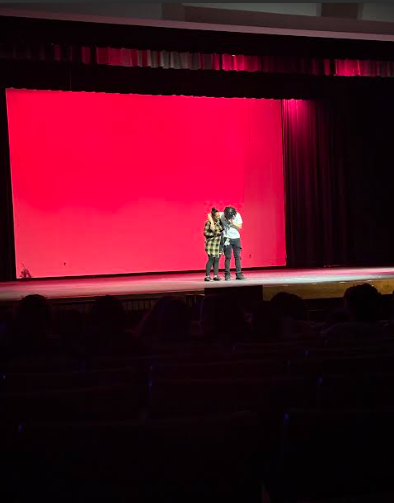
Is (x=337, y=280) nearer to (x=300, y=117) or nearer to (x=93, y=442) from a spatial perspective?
(x=300, y=117)

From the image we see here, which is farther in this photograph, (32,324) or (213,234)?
(213,234)

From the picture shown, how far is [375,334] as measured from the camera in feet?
10.5

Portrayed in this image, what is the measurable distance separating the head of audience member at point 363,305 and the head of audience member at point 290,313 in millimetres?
302

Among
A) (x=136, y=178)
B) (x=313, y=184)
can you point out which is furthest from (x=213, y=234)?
(x=313, y=184)

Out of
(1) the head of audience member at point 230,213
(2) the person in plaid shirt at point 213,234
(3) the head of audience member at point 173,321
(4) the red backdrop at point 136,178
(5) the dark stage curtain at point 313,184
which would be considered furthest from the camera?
(5) the dark stage curtain at point 313,184

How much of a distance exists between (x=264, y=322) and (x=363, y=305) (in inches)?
22.9

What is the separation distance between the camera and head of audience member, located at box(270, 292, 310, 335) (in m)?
3.60

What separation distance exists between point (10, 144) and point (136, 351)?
8.40 meters

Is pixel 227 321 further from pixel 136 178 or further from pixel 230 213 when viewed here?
pixel 136 178

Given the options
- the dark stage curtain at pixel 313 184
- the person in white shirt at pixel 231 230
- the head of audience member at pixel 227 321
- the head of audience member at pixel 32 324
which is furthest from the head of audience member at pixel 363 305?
the dark stage curtain at pixel 313 184

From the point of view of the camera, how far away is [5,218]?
10.4 meters

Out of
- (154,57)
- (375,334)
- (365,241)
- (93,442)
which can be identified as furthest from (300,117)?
(93,442)

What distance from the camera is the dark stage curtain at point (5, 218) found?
10.3 m

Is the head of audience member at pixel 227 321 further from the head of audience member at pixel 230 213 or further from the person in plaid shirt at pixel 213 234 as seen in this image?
the person in plaid shirt at pixel 213 234
